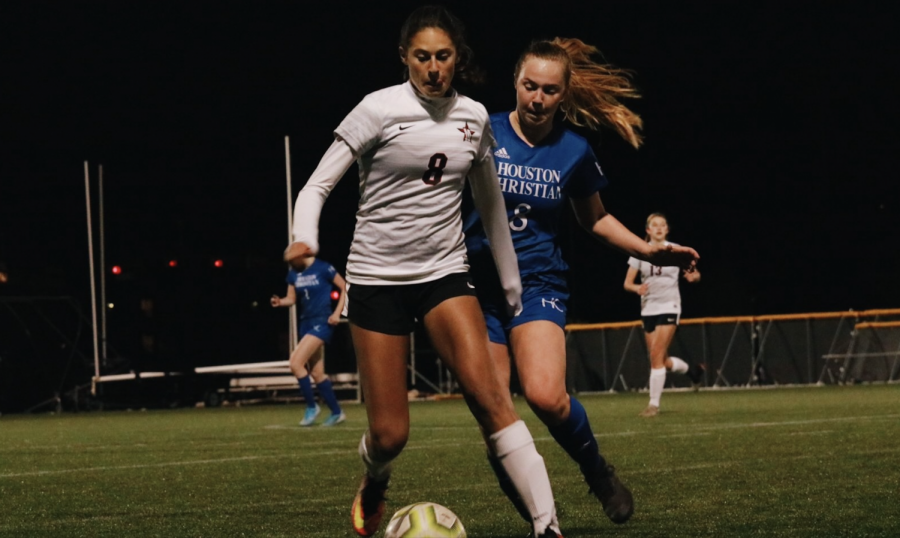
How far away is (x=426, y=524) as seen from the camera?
462 cm

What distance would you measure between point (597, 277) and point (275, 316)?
34.4 feet

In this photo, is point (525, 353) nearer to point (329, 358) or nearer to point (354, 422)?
point (354, 422)

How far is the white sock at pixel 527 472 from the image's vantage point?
4.58 meters

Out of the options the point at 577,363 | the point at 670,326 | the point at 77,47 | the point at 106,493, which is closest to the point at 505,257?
the point at 106,493

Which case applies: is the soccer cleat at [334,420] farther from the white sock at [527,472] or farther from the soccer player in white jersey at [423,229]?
the white sock at [527,472]

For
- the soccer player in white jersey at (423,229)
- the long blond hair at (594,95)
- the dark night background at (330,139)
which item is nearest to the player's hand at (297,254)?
the soccer player in white jersey at (423,229)

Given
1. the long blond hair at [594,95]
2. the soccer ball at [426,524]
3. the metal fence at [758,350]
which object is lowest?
the metal fence at [758,350]

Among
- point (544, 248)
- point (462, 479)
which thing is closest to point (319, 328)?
point (462, 479)

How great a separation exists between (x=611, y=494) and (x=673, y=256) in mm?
987

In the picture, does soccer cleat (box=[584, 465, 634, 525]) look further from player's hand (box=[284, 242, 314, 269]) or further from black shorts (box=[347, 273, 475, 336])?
player's hand (box=[284, 242, 314, 269])

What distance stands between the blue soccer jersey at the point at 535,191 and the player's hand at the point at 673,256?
0.41 meters

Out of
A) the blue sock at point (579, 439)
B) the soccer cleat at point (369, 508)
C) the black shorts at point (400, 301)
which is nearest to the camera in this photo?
the black shorts at point (400, 301)

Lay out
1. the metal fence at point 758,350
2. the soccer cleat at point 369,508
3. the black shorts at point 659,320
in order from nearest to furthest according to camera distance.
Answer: the soccer cleat at point 369,508, the black shorts at point 659,320, the metal fence at point 758,350

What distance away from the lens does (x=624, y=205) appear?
121 ft
